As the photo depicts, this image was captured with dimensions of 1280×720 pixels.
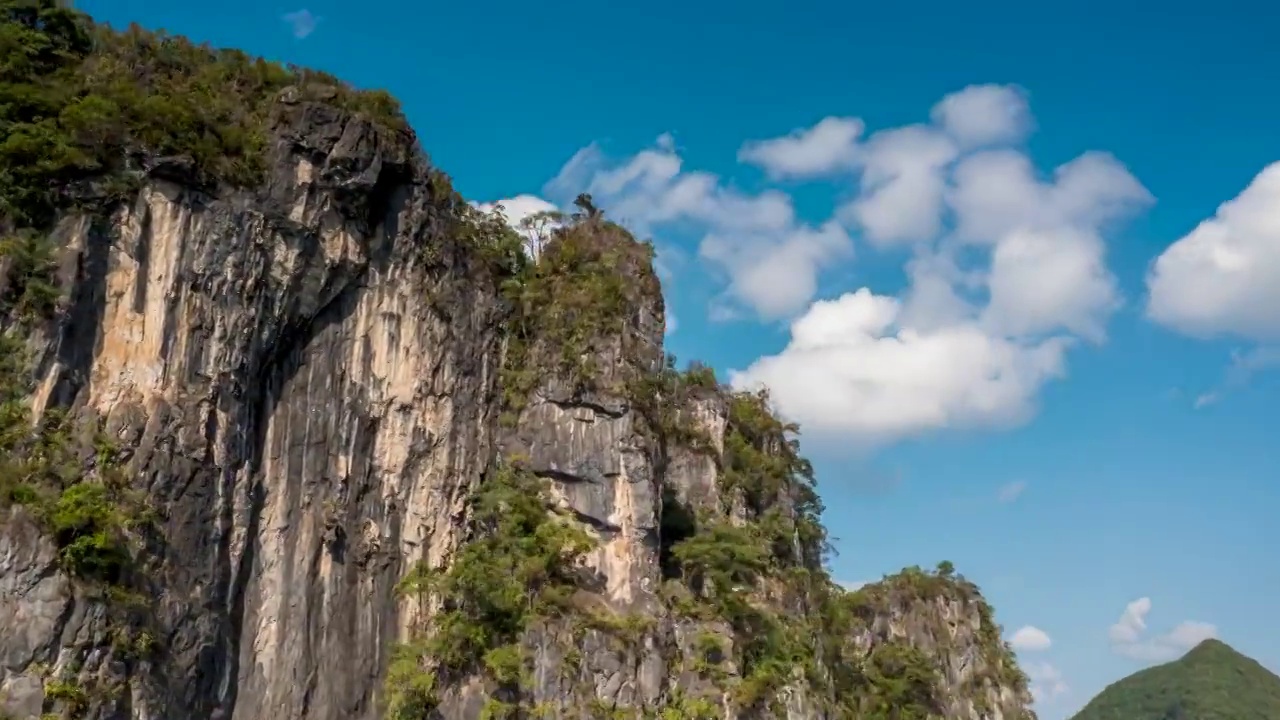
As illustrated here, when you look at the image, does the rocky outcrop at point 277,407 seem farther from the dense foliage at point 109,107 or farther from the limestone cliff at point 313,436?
the dense foliage at point 109,107

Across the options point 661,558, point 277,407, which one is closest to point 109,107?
point 277,407

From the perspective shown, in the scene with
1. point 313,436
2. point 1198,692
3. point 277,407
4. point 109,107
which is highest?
point 109,107

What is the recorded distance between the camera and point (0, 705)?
51.6 ft

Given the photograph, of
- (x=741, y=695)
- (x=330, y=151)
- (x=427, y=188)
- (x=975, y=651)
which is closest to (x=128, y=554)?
(x=330, y=151)

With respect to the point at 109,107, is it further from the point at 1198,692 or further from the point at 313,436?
the point at 1198,692

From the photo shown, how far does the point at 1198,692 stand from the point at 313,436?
292ft

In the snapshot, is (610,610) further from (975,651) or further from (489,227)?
(975,651)

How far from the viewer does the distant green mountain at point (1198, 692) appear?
83.9 metres

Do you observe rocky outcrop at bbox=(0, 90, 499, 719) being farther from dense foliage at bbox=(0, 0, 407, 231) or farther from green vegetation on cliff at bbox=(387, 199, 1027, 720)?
green vegetation on cliff at bbox=(387, 199, 1027, 720)

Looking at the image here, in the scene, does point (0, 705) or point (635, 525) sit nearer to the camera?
point (0, 705)

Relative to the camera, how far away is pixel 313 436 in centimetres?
2264

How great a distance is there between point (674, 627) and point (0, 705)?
14.0 meters

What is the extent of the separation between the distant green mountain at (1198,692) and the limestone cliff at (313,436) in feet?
236

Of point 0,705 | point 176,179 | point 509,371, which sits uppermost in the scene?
point 176,179
